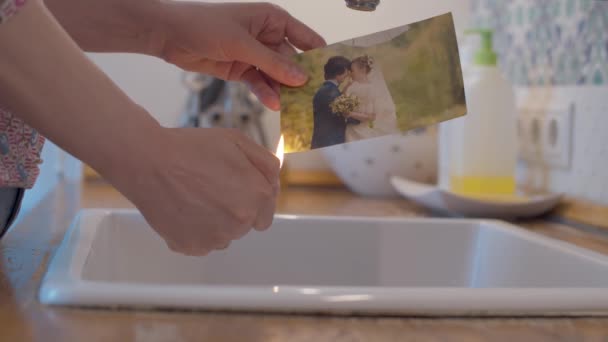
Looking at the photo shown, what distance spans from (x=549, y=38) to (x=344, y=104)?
625 mm

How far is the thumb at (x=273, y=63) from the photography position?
29.6 inches

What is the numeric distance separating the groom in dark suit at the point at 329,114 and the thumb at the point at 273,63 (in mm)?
27

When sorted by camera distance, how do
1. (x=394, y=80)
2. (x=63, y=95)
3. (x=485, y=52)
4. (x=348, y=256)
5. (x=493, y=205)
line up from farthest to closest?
(x=485, y=52) → (x=493, y=205) → (x=348, y=256) → (x=394, y=80) → (x=63, y=95)

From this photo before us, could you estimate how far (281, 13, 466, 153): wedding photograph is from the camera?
0.71 metres

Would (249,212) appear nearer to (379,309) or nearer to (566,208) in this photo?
(379,309)

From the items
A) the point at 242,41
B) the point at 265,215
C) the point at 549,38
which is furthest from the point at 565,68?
the point at 265,215

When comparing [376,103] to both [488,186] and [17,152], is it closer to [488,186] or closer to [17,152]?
[17,152]

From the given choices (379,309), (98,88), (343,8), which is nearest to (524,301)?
(379,309)

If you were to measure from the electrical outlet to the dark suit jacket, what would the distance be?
526 mm

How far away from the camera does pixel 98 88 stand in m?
0.46

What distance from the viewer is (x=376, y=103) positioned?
72cm

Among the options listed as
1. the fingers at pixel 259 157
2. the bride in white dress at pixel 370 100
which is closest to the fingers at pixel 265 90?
the bride in white dress at pixel 370 100

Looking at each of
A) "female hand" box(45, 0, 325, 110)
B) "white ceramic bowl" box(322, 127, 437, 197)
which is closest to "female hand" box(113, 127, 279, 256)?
"female hand" box(45, 0, 325, 110)

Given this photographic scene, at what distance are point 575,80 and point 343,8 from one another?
0.49m
